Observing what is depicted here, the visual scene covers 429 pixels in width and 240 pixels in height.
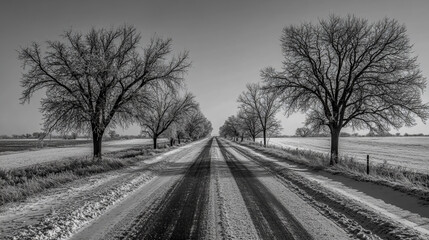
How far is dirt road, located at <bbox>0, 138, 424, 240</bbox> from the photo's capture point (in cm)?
475

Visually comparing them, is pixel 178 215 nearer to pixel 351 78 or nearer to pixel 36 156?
pixel 351 78

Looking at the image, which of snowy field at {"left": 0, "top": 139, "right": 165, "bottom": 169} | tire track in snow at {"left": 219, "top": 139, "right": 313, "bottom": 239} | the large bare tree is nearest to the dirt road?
Answer: tire track in snow at {"left": 219, "top": 139, "right": 313, "bottom": 239}

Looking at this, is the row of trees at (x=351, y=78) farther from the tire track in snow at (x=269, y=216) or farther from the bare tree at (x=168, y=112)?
the bare tree at (x=168, y=112)

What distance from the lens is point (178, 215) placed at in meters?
5.84

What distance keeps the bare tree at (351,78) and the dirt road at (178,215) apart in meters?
11.0

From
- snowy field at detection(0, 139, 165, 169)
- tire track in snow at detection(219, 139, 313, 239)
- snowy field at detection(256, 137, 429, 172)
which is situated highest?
tire track in snow at detection(219, 139, 313, 239)

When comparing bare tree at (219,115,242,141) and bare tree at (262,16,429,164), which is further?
bare tree at (219,115,242,141)

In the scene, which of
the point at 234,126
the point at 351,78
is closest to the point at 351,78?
the point at 351,78

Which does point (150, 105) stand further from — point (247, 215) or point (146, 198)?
point (247, 215)

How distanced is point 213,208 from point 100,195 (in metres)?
3.79

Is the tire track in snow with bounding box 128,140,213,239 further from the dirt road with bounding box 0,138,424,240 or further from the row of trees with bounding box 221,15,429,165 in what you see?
the row of trees with bounding box 221,15,429,165

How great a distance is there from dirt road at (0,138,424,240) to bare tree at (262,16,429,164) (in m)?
11.0

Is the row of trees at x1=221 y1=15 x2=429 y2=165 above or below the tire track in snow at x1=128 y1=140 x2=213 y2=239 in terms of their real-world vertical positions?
above

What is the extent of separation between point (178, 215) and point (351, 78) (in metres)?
16.7
